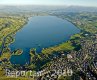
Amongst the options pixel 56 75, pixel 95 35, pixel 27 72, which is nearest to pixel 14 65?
pixel 27 72

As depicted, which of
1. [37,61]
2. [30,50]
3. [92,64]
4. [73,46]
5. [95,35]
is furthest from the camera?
[95,35]

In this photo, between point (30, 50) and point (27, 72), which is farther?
point (30, 50)

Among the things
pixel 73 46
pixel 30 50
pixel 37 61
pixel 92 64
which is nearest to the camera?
pixel 92 64

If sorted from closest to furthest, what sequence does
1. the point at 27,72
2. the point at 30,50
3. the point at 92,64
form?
the point at 27,72 < the point at 92,64 < the point at 30,50

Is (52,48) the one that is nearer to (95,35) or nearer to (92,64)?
(92,64)

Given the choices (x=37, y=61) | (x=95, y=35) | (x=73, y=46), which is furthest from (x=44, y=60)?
(x=95, y=35)

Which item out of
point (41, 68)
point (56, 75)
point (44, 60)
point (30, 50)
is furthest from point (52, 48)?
point (56, 75)

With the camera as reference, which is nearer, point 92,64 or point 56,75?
point 56,75

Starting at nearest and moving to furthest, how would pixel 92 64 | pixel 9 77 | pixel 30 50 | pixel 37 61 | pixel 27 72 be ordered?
1. pixel 9 77
2. pixel 27 72
3. pixel 92 64
4. pixel 37 61
5. pixel 30 50

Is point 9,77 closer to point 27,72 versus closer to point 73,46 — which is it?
point 27,72
